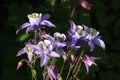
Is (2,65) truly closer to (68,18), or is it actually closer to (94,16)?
(68,18)

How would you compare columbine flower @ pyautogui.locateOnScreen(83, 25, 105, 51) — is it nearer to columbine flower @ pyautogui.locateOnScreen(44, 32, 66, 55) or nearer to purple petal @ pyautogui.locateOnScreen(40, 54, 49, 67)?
→ columbine flower @ pyautogui.locateOnScreen(44, 32, 66, 55)

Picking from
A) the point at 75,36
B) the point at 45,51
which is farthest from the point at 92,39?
the point at 45,51

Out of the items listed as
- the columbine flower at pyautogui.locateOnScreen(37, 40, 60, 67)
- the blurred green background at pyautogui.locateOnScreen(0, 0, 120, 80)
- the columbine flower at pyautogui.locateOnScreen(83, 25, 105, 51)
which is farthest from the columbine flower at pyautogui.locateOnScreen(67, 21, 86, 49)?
the blurred green background at pyautogui.locateOnScreen(0, 0, 120, 80)

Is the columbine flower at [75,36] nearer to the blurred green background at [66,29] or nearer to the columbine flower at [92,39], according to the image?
the columbine flower at [92,39]

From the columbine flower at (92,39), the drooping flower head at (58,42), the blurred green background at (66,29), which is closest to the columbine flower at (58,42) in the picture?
the drooping flower head at (58,42)

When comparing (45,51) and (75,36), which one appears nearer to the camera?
(45,51)

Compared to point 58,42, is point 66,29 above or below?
below

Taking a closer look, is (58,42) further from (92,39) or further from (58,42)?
(92,39)
